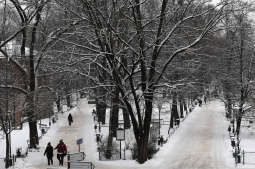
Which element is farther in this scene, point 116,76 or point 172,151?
point 172,151

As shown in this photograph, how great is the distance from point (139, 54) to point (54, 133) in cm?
1571

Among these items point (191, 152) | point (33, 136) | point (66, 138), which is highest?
point (33, 136)

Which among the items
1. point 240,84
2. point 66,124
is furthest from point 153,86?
point 66,124

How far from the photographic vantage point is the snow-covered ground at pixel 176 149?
69.8 ft

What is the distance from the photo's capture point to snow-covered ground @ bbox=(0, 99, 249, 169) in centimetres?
2128

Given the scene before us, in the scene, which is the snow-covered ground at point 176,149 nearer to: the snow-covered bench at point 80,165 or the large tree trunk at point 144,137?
the large tree trunk at point 144,137

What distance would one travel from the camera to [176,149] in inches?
1008

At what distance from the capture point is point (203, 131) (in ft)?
114

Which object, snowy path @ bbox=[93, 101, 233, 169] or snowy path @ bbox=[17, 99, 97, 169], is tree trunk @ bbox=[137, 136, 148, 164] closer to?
snowy path @ bbox=[93, 101, 233, 169]

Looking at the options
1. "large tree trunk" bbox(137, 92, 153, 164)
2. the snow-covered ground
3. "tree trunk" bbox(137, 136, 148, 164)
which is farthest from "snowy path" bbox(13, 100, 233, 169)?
"large tree trunk" bbox(137, 92, 153, 164)

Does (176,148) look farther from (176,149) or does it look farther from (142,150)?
(142,150)

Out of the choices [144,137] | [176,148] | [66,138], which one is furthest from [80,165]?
[66,138]

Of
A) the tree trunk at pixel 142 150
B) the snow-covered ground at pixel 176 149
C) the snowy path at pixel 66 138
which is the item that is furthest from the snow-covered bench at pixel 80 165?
the tree trunk at pixel 142 150

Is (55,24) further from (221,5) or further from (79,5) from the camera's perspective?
(221,5)
